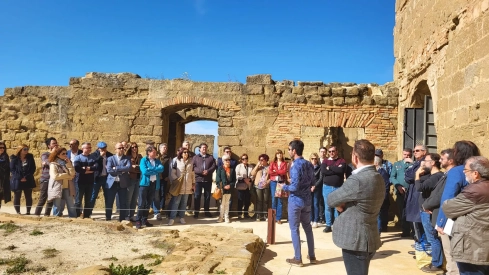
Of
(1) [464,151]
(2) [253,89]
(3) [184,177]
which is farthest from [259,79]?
(1) [464,151]

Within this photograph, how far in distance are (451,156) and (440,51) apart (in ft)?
10.8

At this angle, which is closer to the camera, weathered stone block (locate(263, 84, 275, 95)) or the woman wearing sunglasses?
the woman wearing sunglasses

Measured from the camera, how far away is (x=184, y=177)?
27.1ft

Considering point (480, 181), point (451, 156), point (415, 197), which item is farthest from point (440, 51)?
point (480, 181)

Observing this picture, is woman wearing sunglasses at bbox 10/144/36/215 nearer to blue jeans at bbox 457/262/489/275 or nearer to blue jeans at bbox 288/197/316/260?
blue jeans at bbox 288/197/316/260

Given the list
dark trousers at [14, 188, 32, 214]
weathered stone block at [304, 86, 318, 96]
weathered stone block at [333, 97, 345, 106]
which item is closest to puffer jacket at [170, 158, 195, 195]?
dark trousers at [14, 188, 32, 214]

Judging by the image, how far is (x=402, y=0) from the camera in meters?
9.20

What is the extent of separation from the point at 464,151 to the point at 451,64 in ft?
9.10

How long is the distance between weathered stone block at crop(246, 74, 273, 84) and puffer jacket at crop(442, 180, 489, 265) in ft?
22.8

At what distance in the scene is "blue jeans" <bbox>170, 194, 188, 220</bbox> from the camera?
8148 mm

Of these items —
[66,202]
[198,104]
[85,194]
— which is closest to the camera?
[66,202]

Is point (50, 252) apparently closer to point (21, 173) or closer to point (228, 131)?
point (21, 173)

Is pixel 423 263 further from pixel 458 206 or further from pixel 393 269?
pixel 458 206

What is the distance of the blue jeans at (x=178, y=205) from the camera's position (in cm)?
815
